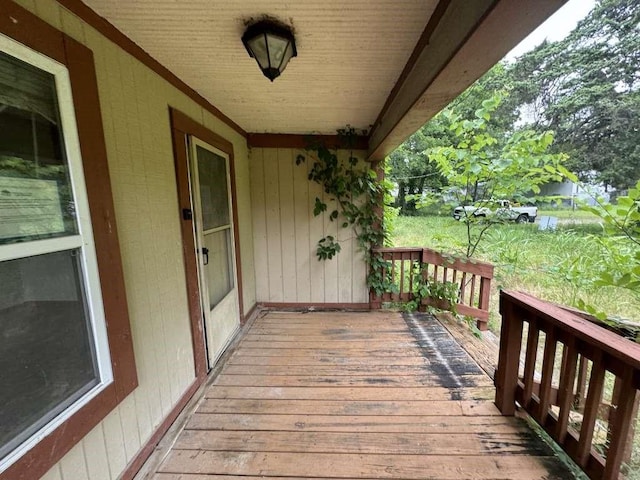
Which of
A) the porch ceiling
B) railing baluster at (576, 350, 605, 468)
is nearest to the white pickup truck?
the porch ceiling

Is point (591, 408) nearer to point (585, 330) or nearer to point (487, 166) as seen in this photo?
point (585, 330)

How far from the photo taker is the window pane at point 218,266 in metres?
2.28

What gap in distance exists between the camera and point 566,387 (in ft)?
4.42

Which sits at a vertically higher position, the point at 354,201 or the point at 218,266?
the point at 354,201

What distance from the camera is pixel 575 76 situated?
10.1 meters

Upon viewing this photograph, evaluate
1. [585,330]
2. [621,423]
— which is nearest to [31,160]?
[585,330]

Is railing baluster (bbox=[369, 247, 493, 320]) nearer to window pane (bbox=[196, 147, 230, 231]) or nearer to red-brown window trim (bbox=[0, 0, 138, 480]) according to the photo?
window pane (bbox=[196, 147, 230, 231])

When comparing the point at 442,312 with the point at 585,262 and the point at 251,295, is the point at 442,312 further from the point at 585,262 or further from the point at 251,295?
the point at 251,295

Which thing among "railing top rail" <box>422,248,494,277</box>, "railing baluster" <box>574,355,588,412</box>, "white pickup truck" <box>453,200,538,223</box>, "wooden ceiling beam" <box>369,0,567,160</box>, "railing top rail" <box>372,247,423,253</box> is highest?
"wooden ceiling beam" <box>369,0,567,160</box>

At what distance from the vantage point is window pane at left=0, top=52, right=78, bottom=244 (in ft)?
2.79

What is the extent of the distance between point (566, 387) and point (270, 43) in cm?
221

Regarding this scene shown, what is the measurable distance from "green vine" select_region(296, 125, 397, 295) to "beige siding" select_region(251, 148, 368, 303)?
0.09 meters

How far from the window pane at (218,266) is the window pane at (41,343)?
3.52 ft

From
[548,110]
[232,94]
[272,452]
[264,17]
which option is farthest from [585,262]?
[548,110]
